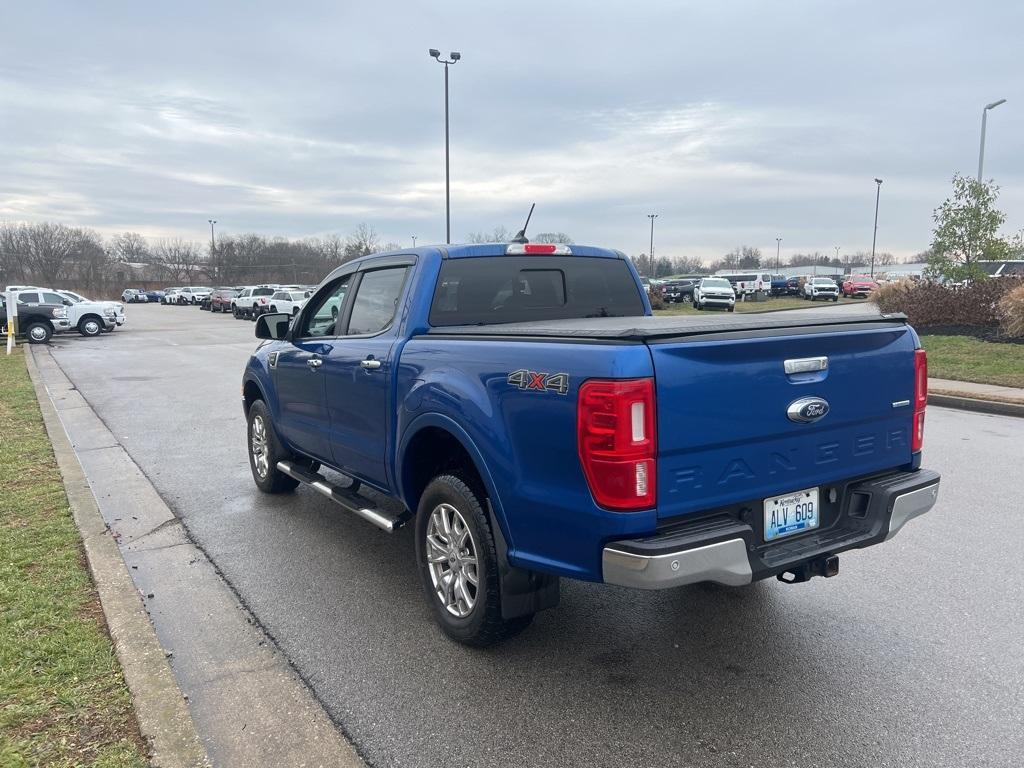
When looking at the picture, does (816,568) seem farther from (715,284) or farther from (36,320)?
(715,284)

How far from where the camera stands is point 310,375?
511cm

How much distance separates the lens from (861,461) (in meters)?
3.39

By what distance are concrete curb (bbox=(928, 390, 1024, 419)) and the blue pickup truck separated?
321 inches

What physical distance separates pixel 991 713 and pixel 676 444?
1.74 meters

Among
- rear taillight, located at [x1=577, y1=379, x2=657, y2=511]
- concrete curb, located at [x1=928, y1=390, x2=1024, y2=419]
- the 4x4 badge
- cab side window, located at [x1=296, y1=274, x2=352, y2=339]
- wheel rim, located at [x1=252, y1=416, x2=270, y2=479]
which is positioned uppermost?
cab side window, located at [x1=296, y1=274, x2=352, y2=339]

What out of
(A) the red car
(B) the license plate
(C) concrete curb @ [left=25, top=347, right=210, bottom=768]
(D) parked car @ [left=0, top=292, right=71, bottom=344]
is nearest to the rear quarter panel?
(B) the license plate

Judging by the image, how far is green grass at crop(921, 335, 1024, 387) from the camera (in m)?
12.6

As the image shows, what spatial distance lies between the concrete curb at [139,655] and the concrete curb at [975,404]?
1074cm

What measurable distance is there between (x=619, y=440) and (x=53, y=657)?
2718mm

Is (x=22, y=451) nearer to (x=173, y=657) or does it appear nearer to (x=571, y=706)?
(x=173, y=657)

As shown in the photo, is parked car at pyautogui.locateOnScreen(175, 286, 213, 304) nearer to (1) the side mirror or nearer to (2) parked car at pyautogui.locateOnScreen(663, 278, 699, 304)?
(2) parked car at pyautogui.locateOnScreen(663, 278, 699, 304)

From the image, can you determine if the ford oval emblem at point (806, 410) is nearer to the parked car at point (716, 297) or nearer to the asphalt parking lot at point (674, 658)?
the asphalt parking lot at point (674, 658)

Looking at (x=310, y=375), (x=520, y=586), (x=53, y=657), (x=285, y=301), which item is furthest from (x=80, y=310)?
(x=520, y=586)

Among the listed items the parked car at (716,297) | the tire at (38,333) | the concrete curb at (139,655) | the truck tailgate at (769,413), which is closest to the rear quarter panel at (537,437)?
the truck tailgate at (769,413)
